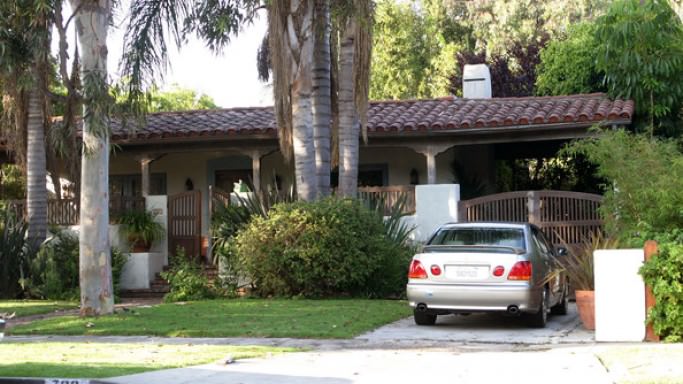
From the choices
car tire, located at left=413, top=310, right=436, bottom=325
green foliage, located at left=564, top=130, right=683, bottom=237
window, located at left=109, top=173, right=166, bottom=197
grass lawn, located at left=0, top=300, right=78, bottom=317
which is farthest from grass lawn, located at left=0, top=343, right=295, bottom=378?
window, located at left=109, top=173, right=166, bottom=197

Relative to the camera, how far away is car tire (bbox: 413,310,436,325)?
1336cm

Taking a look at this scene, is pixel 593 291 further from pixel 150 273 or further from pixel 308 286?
pixel 150 273

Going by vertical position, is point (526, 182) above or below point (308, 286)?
above

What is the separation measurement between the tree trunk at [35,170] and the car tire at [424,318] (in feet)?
32.8

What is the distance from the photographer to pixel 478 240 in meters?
13.3

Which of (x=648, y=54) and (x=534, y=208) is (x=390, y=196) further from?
(x=648, y=54)

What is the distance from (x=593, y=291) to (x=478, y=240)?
67.9 inches

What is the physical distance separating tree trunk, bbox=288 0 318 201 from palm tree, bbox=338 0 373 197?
1.00m

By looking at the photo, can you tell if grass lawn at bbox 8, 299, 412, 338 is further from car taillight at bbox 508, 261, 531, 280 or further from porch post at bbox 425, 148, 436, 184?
porch post at bbox 425, 148, 436, 184

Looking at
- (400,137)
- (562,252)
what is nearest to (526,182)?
(400,137)

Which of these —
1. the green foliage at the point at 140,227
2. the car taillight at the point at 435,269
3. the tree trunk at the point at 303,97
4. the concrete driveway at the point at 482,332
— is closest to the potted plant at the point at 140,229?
the green foliage at the point at 140,227

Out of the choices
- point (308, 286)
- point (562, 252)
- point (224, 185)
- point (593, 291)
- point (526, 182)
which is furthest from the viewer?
point (526, 182)

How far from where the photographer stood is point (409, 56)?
41.3 m

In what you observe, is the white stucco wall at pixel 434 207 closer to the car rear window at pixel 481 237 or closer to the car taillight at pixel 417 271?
the car rear window at pixel 481 237
